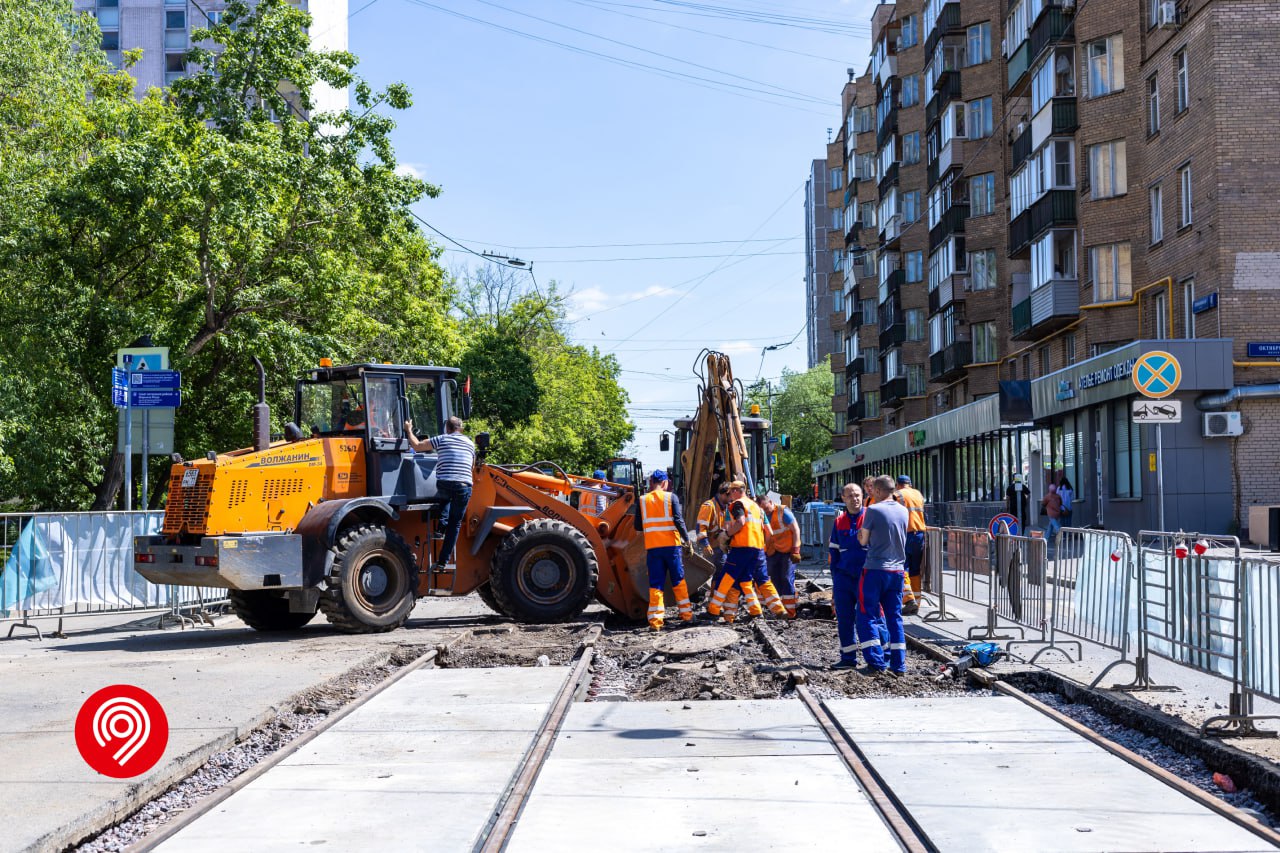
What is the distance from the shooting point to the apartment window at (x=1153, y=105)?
33.6 m

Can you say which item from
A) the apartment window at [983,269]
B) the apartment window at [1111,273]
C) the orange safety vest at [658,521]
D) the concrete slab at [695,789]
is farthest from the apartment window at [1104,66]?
the concrete slab at [695,789]

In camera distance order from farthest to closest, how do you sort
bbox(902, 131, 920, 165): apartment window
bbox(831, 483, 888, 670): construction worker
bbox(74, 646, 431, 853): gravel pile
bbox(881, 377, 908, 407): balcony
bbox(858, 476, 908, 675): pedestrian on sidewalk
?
bbox(881, 377, 908, 407): balcony
bbox(902, 131, 920, 165): apartment window
bbox(831, 483, 888, 670): construction worker
bbox(858, 476, 908, 675): pedestrian on sidewalk
bbox(74, 646, 431, 853): gravel pile

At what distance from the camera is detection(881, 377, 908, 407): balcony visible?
6494 cm

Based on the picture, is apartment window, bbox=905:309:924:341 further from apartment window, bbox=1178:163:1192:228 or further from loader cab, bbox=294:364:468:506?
loader cab, bbox=294:364:468:506

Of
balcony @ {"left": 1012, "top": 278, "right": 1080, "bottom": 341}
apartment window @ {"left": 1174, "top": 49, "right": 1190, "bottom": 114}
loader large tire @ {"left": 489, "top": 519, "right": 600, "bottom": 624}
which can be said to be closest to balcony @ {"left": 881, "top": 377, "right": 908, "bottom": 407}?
balcony @ {"left": 1012, "top": 278, "right": 1080, "bottom": 341}

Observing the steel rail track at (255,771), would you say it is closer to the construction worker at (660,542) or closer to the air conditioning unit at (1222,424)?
the construction worker at (660,542)

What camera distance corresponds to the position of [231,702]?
10305mm

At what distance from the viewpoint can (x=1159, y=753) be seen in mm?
8375

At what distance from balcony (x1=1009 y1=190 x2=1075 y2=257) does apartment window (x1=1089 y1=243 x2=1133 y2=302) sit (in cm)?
194

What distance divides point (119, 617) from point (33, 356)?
879 cm

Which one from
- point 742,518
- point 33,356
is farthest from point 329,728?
point 33,356

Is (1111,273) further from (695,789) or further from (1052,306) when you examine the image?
(695,789)

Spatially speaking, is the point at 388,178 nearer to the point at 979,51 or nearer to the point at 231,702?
the point at 231,702

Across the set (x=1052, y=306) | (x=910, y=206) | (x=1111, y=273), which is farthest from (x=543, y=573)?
(x=910, y=206)
